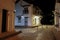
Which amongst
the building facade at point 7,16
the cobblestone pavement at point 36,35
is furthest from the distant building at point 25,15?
the cobblestone pavement at point 36,35

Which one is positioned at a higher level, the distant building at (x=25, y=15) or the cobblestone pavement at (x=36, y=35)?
the distant building at (x=25, y=15)

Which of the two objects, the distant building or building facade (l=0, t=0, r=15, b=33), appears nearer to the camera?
building facade (l=0, t=0, r=15, b=33)

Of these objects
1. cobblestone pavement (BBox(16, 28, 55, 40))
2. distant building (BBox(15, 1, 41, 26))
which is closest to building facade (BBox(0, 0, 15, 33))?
cobblestone pavement (BBox(16, 28, 55, 40))

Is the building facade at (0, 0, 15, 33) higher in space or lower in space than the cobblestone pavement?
higher

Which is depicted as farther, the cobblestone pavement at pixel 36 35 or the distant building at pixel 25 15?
the distant building at pixel 25 15

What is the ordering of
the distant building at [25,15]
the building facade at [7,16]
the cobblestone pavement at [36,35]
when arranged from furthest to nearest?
the distant building at [25,15], the building facade at [7,16], the cobblestone pavement at [36,35]

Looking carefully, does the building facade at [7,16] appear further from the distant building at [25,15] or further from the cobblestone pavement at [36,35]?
the distant building at [25,15]

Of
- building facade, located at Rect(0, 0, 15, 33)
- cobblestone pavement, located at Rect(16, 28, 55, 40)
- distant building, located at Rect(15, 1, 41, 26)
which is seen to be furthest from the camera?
distant building, located at Rect(15, 1, 41, 26)

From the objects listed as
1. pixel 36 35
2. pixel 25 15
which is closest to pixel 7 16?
pixel 36 35

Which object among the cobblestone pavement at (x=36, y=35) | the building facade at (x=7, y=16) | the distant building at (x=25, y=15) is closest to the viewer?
the cobblestone pavement at (x=36, y=35)

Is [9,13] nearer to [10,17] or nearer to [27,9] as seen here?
[10,17]

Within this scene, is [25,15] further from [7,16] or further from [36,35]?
[36,35]

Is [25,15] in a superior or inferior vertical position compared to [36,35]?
superior

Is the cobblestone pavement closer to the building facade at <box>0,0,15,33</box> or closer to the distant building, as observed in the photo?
the building facade at <box>0,0,15,33</box>
